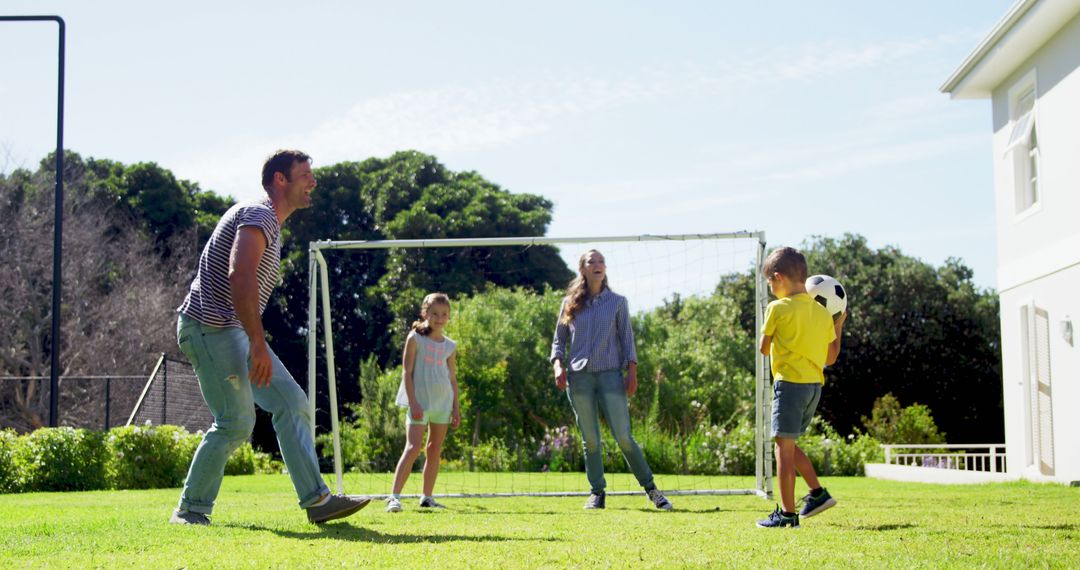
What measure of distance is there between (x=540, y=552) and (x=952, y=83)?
13285 millimetres

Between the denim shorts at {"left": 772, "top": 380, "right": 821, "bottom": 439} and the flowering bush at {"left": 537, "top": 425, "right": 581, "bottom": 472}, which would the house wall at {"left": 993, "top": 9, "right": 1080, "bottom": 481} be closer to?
the flowering bush at {"left": 537, "top": 425, "right": 581, "bottom": 472}

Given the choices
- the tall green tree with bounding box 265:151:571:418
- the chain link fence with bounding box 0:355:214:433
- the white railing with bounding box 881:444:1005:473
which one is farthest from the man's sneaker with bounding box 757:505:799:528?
the tall green tree with bounding box 265:151:571:418

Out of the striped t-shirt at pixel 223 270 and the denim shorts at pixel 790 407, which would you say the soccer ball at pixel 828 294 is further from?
the striped t-shirt at pixel 223 270

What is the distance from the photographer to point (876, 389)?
3141 centimetres

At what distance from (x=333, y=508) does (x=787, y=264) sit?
102 inches

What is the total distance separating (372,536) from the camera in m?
4.98

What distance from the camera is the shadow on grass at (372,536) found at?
4.82m

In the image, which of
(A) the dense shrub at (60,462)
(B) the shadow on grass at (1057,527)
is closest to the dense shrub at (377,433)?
(A) the dense shrub at (60,462)

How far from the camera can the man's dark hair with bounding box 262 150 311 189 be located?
5.60 m

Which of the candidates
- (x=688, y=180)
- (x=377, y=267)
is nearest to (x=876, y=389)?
(x=377, y=267)

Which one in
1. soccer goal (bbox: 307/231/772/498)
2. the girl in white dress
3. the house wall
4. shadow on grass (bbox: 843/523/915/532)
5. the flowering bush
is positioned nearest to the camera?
shadow on grass (bbox: 843/523/915/532)

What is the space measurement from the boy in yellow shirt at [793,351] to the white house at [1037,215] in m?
7.89

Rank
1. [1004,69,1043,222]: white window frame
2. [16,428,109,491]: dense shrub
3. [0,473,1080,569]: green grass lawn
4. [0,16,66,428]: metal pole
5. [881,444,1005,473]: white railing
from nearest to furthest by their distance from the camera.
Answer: [0,473,1080,569]: green grass lawn → [16,428,109,491]: dense shrub → [0,16,66,428]: metal pole → [1004,69,1043,222]: white window frame → [881,444,1005,473]: white railing

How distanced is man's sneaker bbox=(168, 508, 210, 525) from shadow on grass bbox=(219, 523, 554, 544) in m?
0.18
